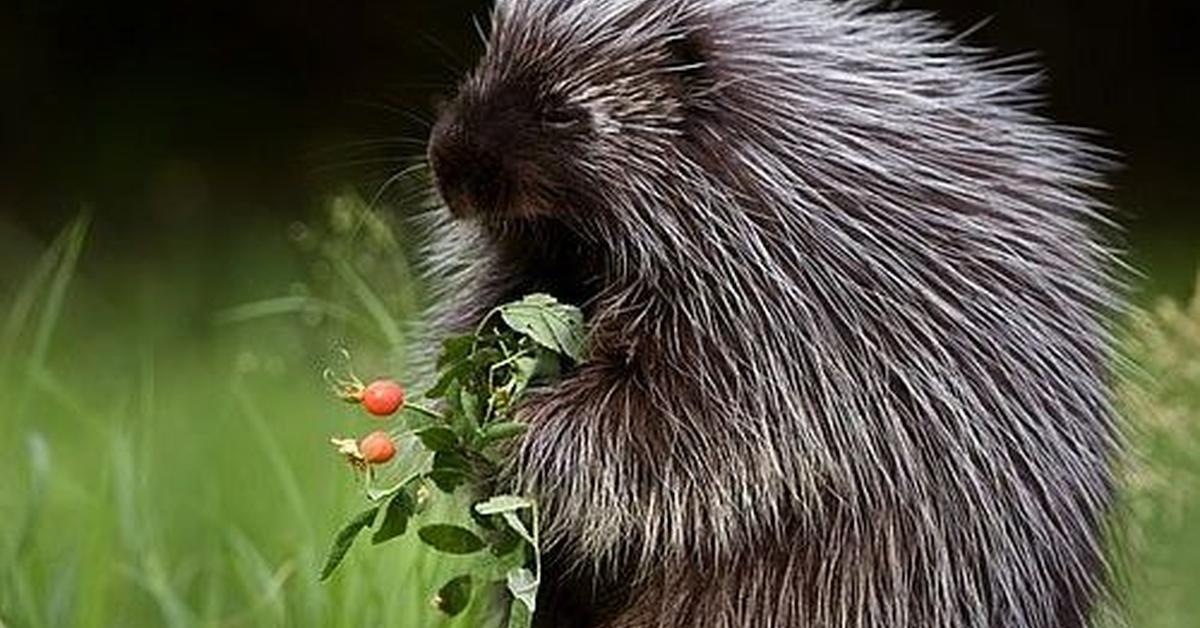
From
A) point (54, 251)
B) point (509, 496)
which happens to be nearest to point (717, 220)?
point (509, 496)

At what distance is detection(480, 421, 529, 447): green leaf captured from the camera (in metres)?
3.25

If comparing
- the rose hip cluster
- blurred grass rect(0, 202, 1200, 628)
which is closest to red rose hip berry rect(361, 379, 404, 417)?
the rose hip cluster

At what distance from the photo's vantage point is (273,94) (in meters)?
9.52

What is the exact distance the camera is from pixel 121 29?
936 centimetres

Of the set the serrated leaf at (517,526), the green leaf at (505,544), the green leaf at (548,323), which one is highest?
the green leaf at (548,323)

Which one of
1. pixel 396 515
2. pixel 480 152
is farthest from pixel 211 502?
pixel 480 152

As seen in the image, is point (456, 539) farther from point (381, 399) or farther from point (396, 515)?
point (381, 399)

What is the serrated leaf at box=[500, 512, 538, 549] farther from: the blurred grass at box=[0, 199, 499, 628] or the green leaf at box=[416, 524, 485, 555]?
the blurred grass at box=[0, 199, 499, 628]

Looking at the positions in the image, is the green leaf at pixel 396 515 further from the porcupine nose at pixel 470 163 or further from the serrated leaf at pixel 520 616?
the porcupine nose at pixel 470 163

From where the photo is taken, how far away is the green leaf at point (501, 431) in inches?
128

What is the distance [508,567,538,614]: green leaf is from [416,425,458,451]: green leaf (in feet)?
0.56

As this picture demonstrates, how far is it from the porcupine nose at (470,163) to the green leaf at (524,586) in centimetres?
42

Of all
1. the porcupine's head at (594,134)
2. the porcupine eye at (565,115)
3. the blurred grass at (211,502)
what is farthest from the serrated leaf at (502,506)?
the blurred grass at (211,502)

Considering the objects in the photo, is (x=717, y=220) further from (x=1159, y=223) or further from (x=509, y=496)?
(x=1159, y=223)
